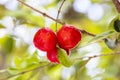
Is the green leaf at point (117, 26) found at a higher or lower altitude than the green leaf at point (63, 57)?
higher

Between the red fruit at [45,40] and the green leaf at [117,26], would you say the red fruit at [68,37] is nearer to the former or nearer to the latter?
the red fruit at [45,40]

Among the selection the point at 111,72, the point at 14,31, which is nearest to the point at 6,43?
the point at 14,31

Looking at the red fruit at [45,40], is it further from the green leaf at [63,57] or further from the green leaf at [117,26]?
the green leaf at [117,26]

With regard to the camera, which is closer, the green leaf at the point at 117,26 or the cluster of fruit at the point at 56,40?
the green leaf at the point at 117,26

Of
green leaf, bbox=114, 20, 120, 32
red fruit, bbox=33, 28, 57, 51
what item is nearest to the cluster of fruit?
red fruit, bbox=33, 28, 57, 51

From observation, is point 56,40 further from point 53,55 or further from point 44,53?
point 44,53

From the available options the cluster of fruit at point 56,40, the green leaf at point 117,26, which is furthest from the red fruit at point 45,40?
the green leaf at point 117,26

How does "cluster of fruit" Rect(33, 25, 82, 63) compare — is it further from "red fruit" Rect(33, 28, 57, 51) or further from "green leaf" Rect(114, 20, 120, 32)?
"green leaf" Rect(114, 20, 120, 32)
